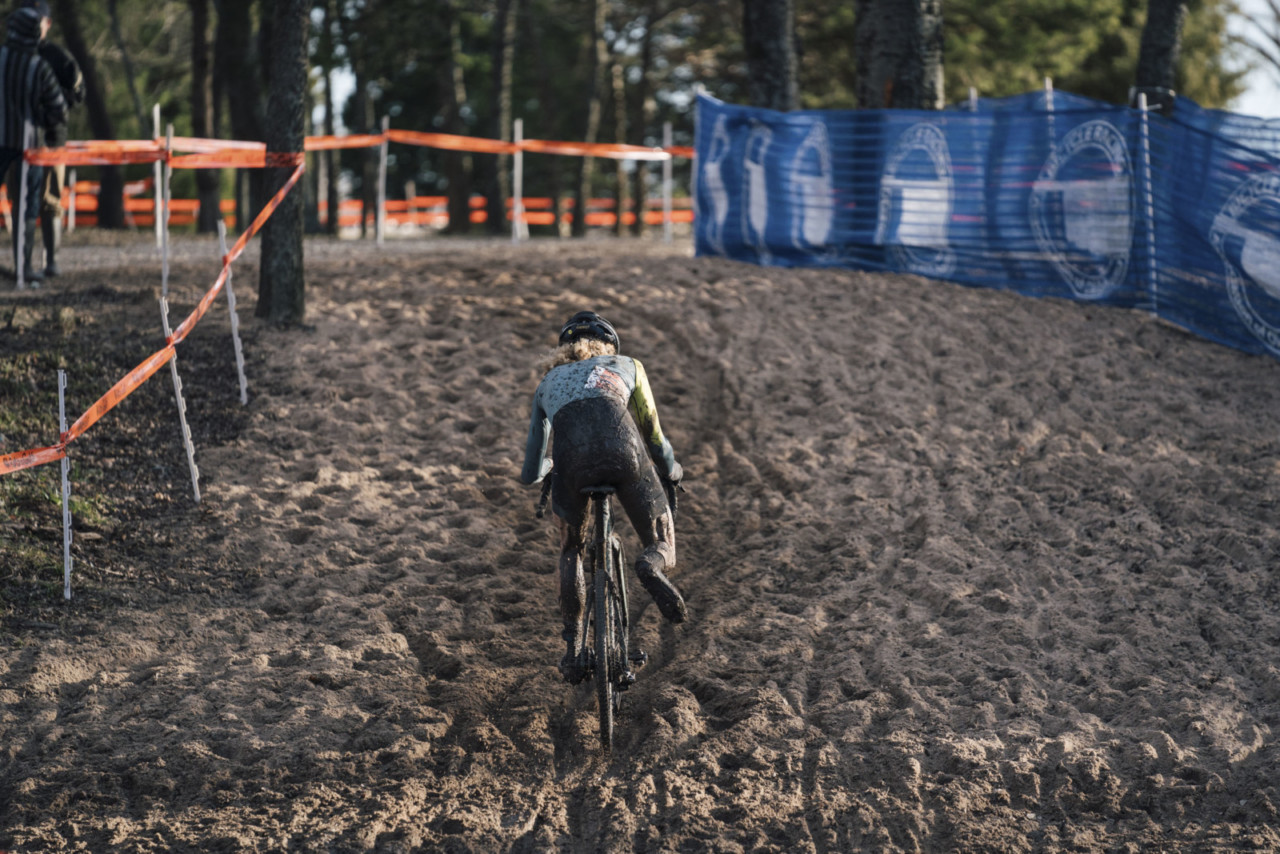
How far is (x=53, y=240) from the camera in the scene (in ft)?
38.5

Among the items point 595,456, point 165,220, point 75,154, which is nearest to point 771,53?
point 165,220

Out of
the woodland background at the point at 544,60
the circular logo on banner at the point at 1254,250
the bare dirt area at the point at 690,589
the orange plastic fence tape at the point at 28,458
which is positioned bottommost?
the bare dirt area at the point at 690,589

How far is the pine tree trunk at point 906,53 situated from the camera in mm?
13664

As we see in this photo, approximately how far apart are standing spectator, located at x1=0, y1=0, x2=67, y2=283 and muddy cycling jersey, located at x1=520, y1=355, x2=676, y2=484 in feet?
25.4

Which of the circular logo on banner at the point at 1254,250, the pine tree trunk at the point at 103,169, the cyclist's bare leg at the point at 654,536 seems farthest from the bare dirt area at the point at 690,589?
the pine tree trunk at the point at 103,169

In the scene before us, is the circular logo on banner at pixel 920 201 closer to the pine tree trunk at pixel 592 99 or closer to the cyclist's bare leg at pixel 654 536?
the cyclist's bare leg at pixel 654 536

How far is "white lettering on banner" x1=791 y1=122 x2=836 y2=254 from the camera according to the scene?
12969 millimetres

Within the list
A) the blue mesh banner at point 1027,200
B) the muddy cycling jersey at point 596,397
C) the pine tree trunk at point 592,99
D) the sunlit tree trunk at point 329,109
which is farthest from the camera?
the pine tree trunk at point 592,99

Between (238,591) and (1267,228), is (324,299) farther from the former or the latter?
(1267,228)

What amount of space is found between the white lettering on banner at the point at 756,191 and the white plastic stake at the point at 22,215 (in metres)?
7.44

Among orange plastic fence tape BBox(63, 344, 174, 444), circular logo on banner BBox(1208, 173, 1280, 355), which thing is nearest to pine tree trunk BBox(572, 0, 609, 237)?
circular logo on banner BBox(1208, 173, 1280, 355)

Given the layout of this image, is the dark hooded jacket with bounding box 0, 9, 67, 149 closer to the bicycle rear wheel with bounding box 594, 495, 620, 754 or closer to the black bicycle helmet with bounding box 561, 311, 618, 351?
the black bicycle helmet with bounding box 561, 311, 618, 351

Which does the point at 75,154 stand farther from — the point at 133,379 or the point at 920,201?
the point at 920,201

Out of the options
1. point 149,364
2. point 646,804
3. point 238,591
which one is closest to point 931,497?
point 646,804
